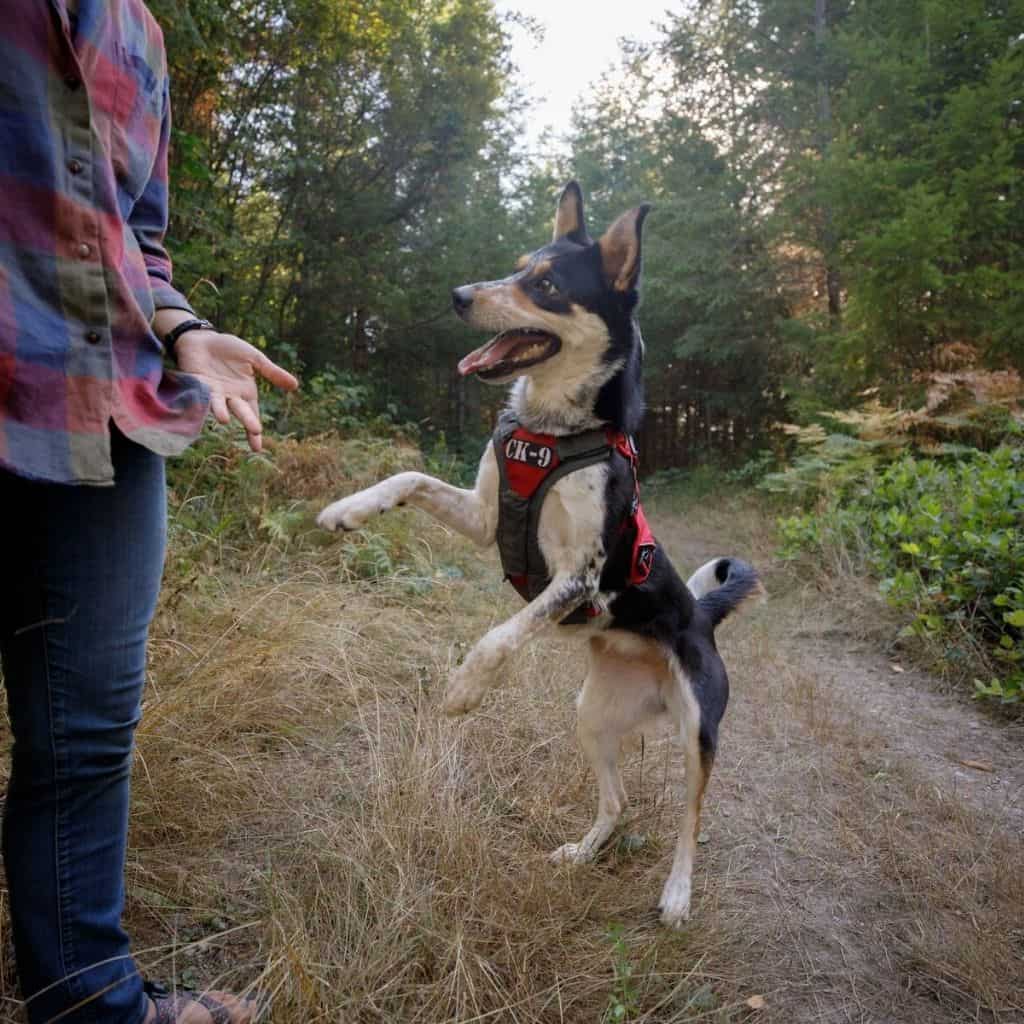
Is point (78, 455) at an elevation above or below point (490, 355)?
below

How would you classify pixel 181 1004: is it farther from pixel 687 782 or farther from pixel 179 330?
pixel 687 782

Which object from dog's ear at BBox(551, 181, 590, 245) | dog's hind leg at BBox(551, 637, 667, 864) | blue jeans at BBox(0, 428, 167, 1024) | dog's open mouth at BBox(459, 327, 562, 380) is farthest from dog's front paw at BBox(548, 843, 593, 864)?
dog's ear at BBox(551, 181, 590, 245)

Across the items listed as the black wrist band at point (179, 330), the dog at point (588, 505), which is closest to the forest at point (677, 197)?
the dog at point (588, 505)

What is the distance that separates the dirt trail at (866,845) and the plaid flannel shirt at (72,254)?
203cm

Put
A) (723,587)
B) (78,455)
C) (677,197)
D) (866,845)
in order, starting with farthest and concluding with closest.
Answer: (677,197) → (723,587) → (866,845) → (78,455)

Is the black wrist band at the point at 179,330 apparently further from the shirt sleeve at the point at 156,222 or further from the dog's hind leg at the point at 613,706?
the dog's hind leg at the point at 613,706

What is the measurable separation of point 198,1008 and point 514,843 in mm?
1138

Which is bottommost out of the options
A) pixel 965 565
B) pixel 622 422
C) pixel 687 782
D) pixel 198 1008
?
pixel 687 782

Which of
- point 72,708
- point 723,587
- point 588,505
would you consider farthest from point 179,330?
point 723,587

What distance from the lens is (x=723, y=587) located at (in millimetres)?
2963

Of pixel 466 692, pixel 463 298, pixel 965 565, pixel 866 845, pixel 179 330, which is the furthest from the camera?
pixel 965 565

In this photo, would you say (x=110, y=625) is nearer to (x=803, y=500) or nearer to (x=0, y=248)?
(x=0, y=248)

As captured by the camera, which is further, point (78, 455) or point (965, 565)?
point (965, 565)

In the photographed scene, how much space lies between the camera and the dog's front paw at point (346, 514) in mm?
2072
